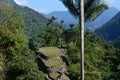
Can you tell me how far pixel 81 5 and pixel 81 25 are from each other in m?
0.75

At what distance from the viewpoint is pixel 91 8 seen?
15.6 meters

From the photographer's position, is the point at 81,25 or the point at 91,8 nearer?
the point at 81,25

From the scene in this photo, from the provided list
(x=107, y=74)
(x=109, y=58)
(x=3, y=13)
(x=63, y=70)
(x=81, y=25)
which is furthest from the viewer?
(x=109, y=58)

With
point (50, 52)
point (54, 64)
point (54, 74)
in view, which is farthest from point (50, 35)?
point (54, 74)

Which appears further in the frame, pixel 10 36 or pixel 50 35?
pixel 50 35

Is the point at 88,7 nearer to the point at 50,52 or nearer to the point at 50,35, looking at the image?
the point at 50,52

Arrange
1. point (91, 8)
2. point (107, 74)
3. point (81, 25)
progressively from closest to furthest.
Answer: point (81, 25)
point (91, 8)
point (107, 74)

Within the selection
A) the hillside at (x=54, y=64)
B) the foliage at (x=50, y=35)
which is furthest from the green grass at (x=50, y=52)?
the foliage at (x=50, y=35)

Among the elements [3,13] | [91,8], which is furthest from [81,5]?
[3,13]

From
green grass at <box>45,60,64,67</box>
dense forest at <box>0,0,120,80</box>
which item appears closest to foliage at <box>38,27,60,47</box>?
dense forest at <box>0,0,120,80</box>

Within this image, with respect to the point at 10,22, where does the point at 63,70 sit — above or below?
below

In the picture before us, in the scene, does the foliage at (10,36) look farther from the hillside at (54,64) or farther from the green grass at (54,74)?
the green grass at (54,74)

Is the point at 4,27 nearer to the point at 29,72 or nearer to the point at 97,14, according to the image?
the point at 29,72

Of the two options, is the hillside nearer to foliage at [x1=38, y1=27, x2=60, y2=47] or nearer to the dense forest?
the dense forest
